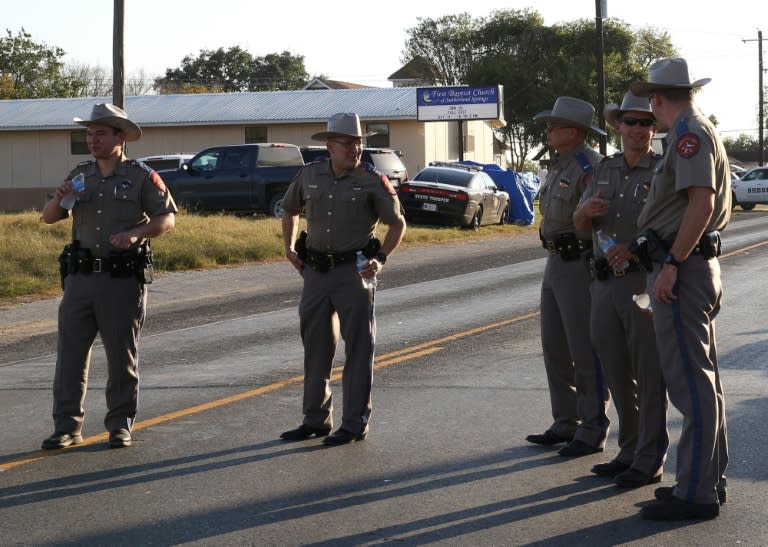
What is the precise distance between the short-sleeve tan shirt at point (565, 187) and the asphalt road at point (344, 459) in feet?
4.24

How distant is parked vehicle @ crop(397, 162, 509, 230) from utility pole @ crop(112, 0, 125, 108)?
24.1 feet

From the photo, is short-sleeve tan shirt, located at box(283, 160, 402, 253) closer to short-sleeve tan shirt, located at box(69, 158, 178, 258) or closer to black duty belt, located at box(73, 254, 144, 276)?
short-sleeve tan shirt, located at box(69, 158, 178, 258)

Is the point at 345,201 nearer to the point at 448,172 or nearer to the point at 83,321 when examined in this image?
the point at 83,321

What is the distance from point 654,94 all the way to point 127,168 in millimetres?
3182

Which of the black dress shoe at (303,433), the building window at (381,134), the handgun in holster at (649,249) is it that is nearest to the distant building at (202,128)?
the building window at (381,134)

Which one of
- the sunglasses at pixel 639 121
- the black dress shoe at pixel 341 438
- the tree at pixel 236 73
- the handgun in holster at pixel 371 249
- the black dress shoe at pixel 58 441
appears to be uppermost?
the tree at pixel 236 73

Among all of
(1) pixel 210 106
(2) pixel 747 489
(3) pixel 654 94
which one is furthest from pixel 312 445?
(1) pixel 210 106

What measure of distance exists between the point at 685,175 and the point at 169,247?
16.8 m

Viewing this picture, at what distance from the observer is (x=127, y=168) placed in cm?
739

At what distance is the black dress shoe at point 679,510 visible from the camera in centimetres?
566

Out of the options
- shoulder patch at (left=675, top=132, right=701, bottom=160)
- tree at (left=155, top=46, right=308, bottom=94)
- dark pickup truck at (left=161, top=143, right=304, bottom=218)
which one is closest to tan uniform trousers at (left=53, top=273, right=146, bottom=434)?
shoulder patch at (left=675, top=132, right=701, bottom=160)

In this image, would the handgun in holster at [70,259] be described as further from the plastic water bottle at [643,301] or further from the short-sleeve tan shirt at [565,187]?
the plastic water bottle at [643,301]

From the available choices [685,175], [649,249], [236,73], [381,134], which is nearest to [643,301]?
[649,249]

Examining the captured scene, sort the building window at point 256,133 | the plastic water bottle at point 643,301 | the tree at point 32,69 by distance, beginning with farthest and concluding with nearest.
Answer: the tree at point 32,69 → the building window at point 256,133 → the plastic water bottle at point 643,301
